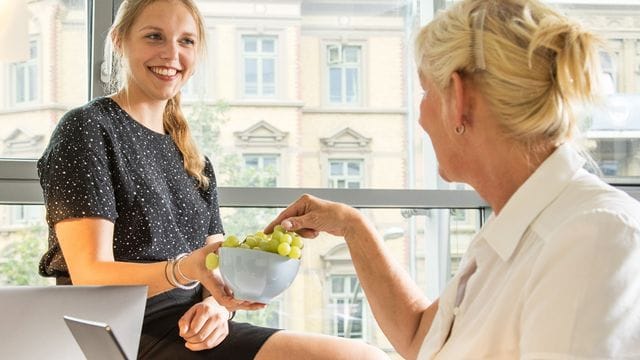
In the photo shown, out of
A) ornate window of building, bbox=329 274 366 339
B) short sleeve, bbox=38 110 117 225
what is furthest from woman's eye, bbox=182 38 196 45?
ornate window of building, bbox=329 274 366 339

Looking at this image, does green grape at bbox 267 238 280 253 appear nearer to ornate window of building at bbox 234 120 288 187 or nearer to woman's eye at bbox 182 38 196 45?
woman's eye at bbox 182 38 196 45

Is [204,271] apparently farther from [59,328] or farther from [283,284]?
[59,328]

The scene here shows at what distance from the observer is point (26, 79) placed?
8.98 feet

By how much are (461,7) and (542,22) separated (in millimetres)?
147

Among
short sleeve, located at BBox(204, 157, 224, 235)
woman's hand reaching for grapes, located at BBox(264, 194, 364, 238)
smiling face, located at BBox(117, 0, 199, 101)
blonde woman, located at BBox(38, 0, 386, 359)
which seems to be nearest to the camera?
woman's hand reaching for grapes, located at BBox(264, 194, 364, 238)

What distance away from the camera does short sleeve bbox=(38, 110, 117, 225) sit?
6.25 feet

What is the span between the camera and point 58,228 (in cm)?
Result: 192

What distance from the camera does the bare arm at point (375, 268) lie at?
172 cm

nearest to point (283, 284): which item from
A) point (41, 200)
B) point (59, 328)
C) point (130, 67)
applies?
point (59, 328)

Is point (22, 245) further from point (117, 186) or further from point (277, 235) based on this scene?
point (277, 235)

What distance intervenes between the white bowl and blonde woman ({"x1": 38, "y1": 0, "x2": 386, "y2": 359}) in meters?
0.13

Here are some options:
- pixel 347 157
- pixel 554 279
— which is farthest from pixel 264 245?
pixel 347 157

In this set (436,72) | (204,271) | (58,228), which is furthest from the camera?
(58,228)

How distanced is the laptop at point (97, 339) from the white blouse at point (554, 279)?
A: 18.6 inches
